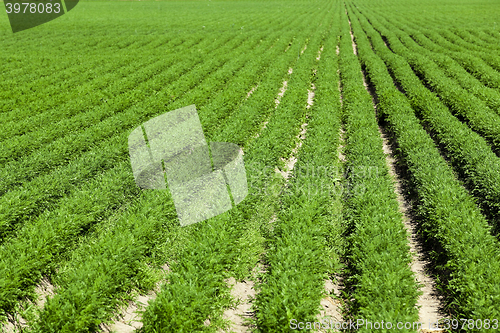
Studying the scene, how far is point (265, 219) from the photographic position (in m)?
7.61

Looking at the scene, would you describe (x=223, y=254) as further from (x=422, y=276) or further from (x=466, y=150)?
(x=466, y=150)

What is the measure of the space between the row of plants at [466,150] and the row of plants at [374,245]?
7.48 feet

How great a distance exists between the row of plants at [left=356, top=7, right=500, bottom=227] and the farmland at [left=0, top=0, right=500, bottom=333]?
56 millimetres

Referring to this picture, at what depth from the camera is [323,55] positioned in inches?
982

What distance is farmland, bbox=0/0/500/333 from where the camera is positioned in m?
Answer: 4.99

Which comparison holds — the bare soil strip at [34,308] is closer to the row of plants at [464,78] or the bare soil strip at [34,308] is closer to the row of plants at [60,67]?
the row of plants at [60,67]

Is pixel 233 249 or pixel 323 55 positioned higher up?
pixel 323 55

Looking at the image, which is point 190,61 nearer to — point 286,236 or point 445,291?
point 286,236

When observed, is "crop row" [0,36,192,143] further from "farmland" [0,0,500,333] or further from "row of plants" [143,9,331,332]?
"row of plants" [143,9,331,332]

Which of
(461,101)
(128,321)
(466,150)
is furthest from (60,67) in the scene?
(461,101)

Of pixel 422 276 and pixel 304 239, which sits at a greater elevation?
pixel 304 239

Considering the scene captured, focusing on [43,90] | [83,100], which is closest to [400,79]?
[83,100]

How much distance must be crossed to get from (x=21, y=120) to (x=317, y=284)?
13.0 meters

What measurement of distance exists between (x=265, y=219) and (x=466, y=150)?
6935mm
